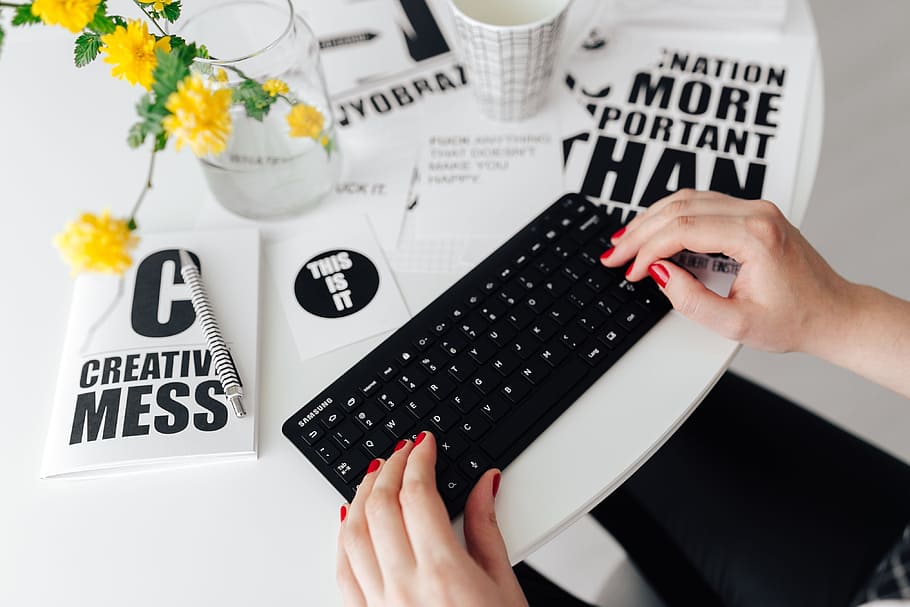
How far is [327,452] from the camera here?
642mm

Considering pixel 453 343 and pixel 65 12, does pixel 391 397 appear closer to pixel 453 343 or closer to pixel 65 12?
pixel 453 343

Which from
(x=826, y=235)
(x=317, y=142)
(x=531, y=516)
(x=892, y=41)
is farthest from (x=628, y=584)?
(x=892, y=41)

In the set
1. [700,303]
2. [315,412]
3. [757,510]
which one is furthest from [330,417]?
[757,510]

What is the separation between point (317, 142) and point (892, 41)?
156cm

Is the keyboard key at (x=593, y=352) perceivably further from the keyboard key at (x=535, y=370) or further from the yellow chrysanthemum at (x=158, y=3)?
the yellow chrysanthemum at (x=158, y=3)

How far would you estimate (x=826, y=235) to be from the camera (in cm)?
155

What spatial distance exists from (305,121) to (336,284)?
163 mm

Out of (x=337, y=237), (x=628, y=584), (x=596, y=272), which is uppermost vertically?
(x=337, y=237)

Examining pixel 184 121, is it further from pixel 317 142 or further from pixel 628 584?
pixel 628 584

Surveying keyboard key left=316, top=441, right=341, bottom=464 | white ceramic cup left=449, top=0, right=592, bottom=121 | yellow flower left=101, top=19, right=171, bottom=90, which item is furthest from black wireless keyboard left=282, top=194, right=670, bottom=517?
yellow flower left=101, top=19, right=171, bottom=90

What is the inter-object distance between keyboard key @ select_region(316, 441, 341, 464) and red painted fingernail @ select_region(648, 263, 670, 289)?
1.06 feet

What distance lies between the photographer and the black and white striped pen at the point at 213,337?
2.22 feet

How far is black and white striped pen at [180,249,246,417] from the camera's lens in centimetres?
68

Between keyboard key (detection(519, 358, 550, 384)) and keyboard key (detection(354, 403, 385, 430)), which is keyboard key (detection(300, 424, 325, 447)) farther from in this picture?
keyboard key (detection(519, 358, 550, 384))
